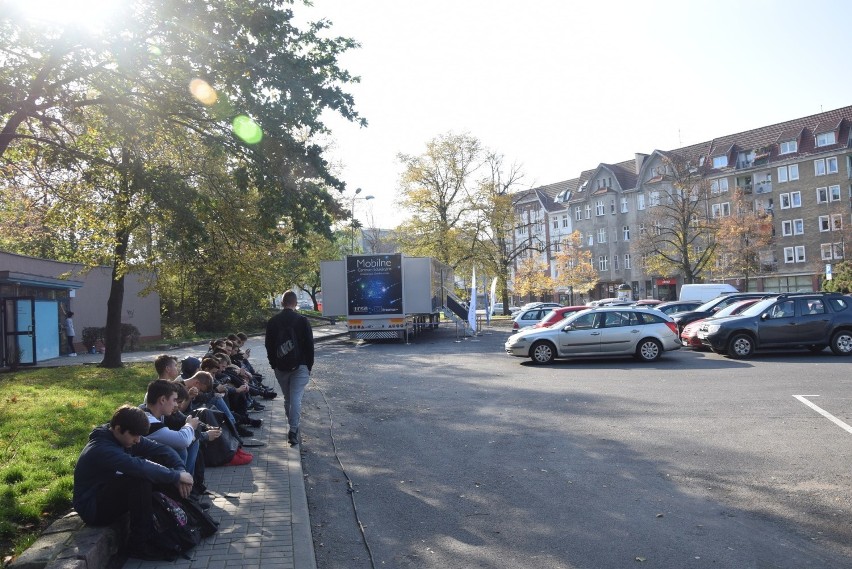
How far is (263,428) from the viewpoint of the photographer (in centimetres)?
1046

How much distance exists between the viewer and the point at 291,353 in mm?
9203

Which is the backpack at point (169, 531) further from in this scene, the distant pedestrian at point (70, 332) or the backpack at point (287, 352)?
the distant pedestrian at point (70, 332)

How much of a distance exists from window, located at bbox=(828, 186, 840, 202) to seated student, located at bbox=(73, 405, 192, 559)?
66.3 meters

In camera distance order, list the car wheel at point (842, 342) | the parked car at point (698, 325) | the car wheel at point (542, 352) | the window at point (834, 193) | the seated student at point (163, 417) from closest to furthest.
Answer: the seated student at point (163, 417) < the car wheel at point (842, 342) < the car wheel at point (542, 352) < the parked car at point (698, 325) < the window at point (834, 193)

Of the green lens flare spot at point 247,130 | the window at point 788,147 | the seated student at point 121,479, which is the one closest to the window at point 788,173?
the window at point 788,147

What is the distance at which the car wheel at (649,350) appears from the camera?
19688mm

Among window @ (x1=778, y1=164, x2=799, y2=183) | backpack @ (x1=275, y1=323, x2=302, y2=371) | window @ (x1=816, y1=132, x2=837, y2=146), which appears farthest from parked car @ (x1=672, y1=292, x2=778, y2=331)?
window @ (x1=778, y1=164, x2=799, y2=183)

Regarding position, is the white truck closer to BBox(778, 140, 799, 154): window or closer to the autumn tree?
the autumn tree

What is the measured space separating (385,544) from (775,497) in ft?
11.6

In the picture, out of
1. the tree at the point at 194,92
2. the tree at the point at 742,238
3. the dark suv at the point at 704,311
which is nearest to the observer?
the tree at the point at 194,92

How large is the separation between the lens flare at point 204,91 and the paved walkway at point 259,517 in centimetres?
532

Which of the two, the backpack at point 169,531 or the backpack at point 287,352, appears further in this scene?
the backpack at point 287,352

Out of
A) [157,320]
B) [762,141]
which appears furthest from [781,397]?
[762,141]

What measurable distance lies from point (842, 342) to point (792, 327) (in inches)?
51.2
